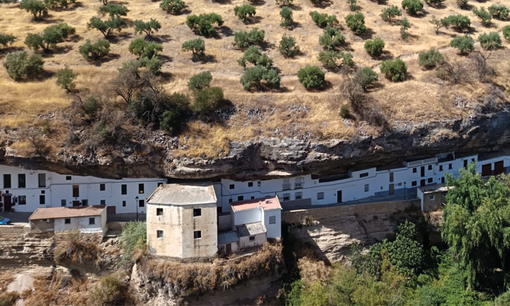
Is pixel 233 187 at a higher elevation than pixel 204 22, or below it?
below

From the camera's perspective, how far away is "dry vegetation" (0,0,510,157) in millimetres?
33500

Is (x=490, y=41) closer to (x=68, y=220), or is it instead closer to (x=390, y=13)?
(x=390, y=13)

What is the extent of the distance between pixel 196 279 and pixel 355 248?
13008mm

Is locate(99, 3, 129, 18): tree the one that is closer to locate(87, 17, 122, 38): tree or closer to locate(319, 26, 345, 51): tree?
locate(87, 17, 122, 38): tree

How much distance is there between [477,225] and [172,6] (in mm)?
41315

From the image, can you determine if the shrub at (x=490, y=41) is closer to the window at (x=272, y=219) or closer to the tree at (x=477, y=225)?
the tree at (x=477, y=225)

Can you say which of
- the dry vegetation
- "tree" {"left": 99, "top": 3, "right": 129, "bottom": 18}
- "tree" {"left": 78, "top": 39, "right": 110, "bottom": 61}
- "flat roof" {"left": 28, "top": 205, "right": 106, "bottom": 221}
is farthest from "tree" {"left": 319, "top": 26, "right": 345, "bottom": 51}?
"flat roof" {"left": 28, "top": 205, "right": 106, "bottom": 221}

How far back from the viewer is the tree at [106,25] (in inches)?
1828

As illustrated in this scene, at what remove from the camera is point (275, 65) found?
44156 mm

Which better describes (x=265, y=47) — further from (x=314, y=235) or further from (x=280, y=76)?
(x=314, y=235)

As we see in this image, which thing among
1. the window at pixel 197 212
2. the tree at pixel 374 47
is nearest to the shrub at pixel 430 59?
the tree at pixel 374 47

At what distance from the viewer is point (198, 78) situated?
3669 cm

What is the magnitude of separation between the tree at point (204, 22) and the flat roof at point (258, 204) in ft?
77.8

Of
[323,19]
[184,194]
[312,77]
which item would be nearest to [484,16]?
[323,19]
